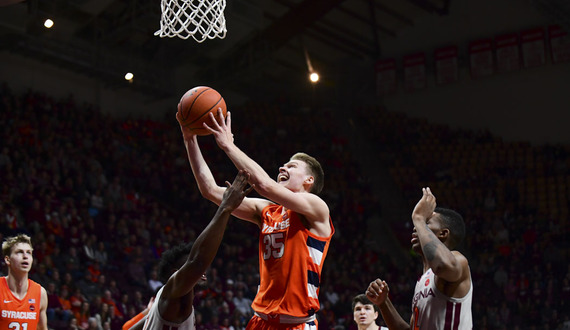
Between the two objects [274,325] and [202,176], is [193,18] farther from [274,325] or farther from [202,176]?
[274,325]

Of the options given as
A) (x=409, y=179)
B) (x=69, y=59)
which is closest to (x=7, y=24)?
(x=69, y=59)

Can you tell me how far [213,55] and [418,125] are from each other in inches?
256

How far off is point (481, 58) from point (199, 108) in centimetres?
1648

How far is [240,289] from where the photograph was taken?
11.7 m

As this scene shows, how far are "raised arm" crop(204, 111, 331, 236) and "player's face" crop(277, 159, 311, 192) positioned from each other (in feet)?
0.57

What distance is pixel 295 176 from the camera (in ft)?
13.3

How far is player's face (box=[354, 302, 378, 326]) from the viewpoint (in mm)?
5859

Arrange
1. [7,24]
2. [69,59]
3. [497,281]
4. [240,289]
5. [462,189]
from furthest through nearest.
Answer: [462,189] → [69,59] → [497,281] → [7,24] → [240,289]

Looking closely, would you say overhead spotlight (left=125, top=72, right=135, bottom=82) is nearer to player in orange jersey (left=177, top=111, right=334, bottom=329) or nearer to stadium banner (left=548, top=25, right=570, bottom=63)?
stadium banner (left=548, top=25, right=570, bottom=63)

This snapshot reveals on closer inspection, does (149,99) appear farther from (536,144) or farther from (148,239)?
(536,144)

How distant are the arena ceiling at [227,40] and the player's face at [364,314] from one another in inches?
347

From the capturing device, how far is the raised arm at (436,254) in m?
3.32

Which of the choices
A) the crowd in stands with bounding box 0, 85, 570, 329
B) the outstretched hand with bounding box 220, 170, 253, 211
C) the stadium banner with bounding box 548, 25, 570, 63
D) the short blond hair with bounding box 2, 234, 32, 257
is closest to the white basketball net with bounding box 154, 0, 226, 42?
the short blond hair with bounding box 2, 234, 32, 257

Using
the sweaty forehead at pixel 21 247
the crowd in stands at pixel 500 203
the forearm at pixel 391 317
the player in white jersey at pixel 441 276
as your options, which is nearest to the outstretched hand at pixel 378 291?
the forearm at pixel 391 317
